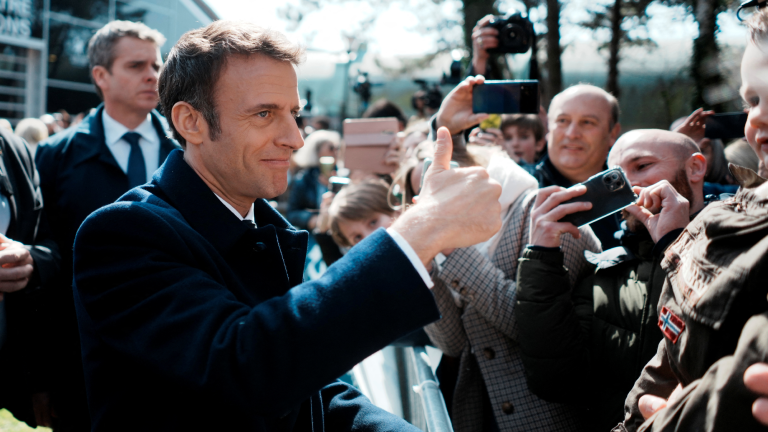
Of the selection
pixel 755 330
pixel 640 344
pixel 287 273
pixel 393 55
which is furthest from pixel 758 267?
Result: pixel 393 55

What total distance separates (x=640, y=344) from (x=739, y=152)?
8.28ft

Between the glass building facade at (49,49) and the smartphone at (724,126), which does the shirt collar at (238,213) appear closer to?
the smartphone at (724,126)

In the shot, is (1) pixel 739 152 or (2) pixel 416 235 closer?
(2) pixel 416 235

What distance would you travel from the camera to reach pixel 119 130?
3285 millimetres

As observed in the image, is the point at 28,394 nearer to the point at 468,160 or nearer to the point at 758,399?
the point at 468,160

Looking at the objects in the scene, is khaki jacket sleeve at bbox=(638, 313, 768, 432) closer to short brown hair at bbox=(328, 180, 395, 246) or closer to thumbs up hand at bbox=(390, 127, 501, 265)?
thumbs up hand at bbox=(390, 127, 501, 265)

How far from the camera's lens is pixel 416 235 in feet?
3.99

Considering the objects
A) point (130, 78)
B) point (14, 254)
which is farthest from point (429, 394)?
point (130, 78)

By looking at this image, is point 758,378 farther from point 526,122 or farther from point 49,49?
point 49,49

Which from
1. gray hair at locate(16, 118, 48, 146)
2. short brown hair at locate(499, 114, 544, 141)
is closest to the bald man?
short brown hair at locate(499, 114, 544, 141)

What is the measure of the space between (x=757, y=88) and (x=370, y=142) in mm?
3247

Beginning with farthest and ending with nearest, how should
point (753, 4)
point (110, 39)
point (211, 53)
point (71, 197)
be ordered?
point (110, 39), point (71, 197), point (211, 53), point (753, 4)

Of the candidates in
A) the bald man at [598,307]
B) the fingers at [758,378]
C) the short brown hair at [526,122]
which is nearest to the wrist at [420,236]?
the fingers at [758,378]

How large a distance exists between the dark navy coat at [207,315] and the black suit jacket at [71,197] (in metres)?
1.66
